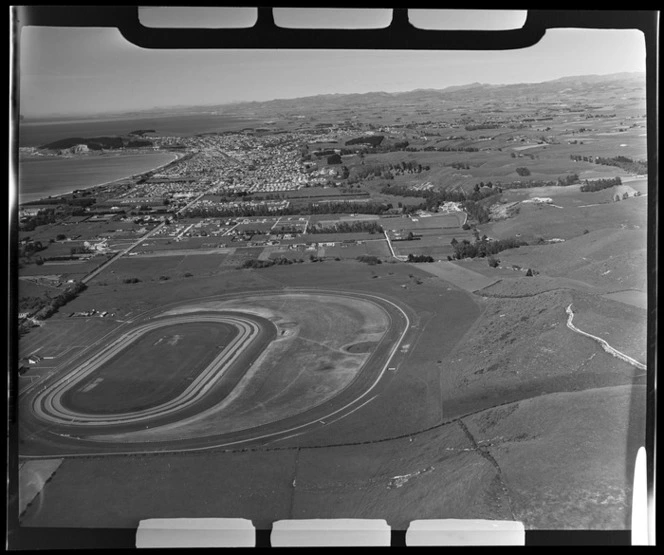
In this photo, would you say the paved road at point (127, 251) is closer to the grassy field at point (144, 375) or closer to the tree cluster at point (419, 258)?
the grassy field at point (144, 375)

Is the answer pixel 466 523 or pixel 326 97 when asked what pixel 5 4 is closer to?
pixel 326 97

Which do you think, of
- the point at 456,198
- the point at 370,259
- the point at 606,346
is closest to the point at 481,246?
the point at 456,198

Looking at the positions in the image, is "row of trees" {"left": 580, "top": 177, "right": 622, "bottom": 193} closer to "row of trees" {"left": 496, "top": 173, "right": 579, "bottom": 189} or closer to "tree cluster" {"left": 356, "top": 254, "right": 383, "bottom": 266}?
"row of trees" {"left": 496, "top": 173, "right": 579, "bottom": 189}

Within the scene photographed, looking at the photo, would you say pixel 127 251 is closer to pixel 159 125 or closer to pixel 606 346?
pixel 159 125

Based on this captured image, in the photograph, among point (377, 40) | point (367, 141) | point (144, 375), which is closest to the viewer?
point (377, 40)

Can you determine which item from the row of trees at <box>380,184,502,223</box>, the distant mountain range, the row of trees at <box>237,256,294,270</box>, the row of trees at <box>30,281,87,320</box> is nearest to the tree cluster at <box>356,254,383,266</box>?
the row of trees at <box>380,184,502,223</box>

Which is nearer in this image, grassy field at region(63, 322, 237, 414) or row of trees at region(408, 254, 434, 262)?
grassy field at region(63, 322, 237, 414)

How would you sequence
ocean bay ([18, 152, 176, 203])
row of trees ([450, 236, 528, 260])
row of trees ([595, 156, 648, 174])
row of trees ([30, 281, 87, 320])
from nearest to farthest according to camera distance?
ocean bay ([18, 152, 176, 203]) → row of trees ([595, 156, 648, 174]) → row of trees ([30, 281, 87, 320]) → row of trees ([450, 236, 528, 260])
